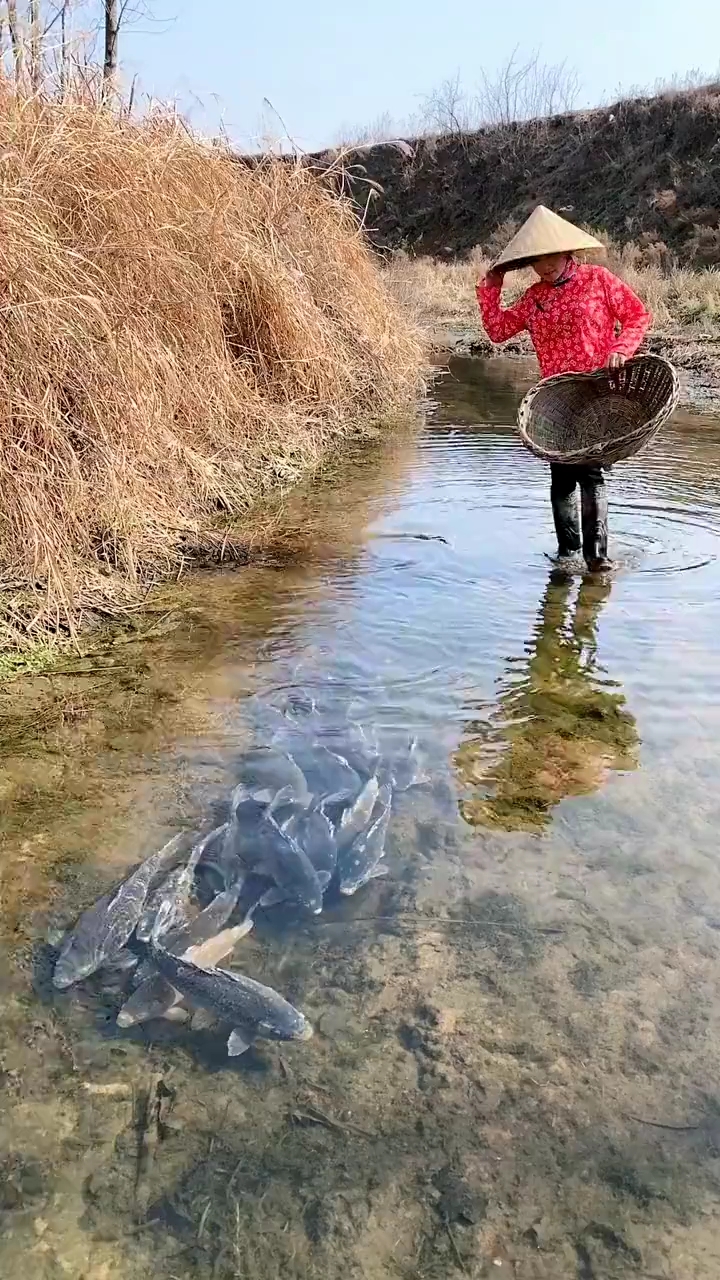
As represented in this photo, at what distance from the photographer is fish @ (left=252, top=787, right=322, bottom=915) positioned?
2881 mm

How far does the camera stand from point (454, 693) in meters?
4.21

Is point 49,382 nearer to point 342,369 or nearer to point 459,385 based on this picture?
point 342,369

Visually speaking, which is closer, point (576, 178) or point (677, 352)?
point (677, 352)

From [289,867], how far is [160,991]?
62 centimetres

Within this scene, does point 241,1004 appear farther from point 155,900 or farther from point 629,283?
point 629,283

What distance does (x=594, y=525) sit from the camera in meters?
5.66

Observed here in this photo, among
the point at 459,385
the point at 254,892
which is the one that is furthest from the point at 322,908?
the point at 459,385

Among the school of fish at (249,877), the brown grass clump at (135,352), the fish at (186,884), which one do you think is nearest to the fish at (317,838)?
the school of fish at (249,877)

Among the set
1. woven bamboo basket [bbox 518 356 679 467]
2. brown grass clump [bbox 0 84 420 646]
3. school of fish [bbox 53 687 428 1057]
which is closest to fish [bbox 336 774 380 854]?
school of fish [bbox 53 687 428 1057]

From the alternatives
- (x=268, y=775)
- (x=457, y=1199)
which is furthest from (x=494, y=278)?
(x=457, y=1199)

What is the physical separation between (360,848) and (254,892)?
0.37 m

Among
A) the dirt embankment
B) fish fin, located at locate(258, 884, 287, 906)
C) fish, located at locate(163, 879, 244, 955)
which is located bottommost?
fish fin, located at locate(258, 884, 287, 906)

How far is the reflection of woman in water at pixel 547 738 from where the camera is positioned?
3.40 m

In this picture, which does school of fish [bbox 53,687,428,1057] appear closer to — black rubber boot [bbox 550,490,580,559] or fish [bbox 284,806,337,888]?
fish [bbox 284,806,337,888]
